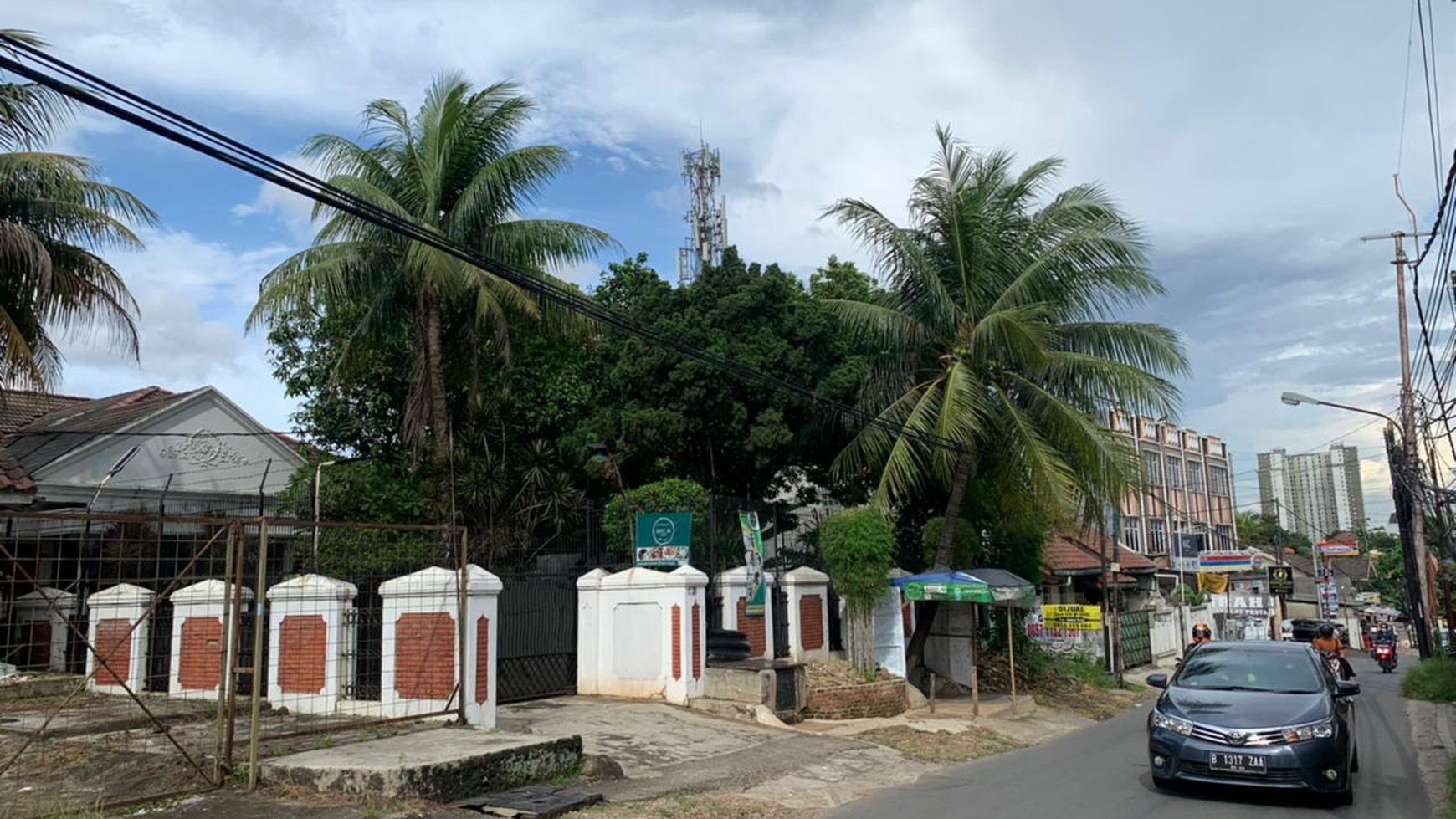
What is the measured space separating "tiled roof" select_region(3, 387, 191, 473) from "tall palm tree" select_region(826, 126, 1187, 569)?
16730 mm

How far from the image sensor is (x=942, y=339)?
20.9 m

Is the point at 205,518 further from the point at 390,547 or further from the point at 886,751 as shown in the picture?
the point at 390,547

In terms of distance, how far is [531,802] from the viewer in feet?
28.7

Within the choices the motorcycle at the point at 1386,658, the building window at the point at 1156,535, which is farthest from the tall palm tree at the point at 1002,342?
the building window at the point at 1156,535

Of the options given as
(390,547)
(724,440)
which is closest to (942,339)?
(724,440)

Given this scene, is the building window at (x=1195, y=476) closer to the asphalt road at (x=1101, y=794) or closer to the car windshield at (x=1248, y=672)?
the asphalt road at (x=1101, y=794)

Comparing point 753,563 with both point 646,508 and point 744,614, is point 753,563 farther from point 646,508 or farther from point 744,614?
point 646,508

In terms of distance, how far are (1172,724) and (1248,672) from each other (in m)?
1.47

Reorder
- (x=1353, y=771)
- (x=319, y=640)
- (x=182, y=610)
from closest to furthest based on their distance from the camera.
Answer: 1. (x=1353, y=771)
2. (x=319, y=640)
3. (x=182, y=610)

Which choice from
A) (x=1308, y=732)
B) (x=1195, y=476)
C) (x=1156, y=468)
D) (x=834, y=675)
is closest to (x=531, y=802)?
(x=1308, y=732)

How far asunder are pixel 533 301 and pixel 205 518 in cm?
1078

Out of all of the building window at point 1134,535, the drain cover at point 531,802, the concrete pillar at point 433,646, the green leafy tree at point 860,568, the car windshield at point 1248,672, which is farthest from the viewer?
the building window at point 1134,535

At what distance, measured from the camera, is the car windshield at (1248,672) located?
10.4 metres

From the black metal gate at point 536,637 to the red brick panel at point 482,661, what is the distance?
9.27 ft
